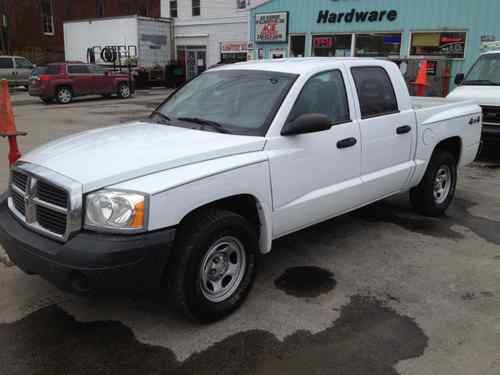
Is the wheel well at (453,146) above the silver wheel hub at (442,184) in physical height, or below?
above

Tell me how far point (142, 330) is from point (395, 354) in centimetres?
171

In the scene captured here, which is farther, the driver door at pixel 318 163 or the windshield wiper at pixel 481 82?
the windshield wiper at pixel 481 82

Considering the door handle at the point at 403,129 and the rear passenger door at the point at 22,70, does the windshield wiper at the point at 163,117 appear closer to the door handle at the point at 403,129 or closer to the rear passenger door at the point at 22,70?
the door handle at the point at 403,129

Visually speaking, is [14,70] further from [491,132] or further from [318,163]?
[318,163]

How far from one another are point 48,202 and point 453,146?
15.7 ft

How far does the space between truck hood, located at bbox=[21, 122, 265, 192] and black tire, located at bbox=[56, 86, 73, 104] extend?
16975 millimetres

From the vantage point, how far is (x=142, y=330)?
10.8 ft

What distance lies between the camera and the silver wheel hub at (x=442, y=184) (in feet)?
18.7

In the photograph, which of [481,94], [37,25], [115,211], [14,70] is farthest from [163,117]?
[37,25]

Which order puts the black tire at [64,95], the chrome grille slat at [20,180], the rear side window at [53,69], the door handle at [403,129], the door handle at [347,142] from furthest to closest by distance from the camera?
the black tire at [64,95] < the rear side window at [53,69] < the door handle at [403,129] < the door handle at [347,142] < the chrome grille slat at [20,180]

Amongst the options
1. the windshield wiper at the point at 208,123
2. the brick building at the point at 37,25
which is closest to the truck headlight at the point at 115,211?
the windshield wiper at the point at 208,123

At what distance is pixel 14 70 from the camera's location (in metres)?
23.7

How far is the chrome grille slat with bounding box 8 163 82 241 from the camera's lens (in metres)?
2.84

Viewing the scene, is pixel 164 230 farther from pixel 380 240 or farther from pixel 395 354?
pixel 380 240
